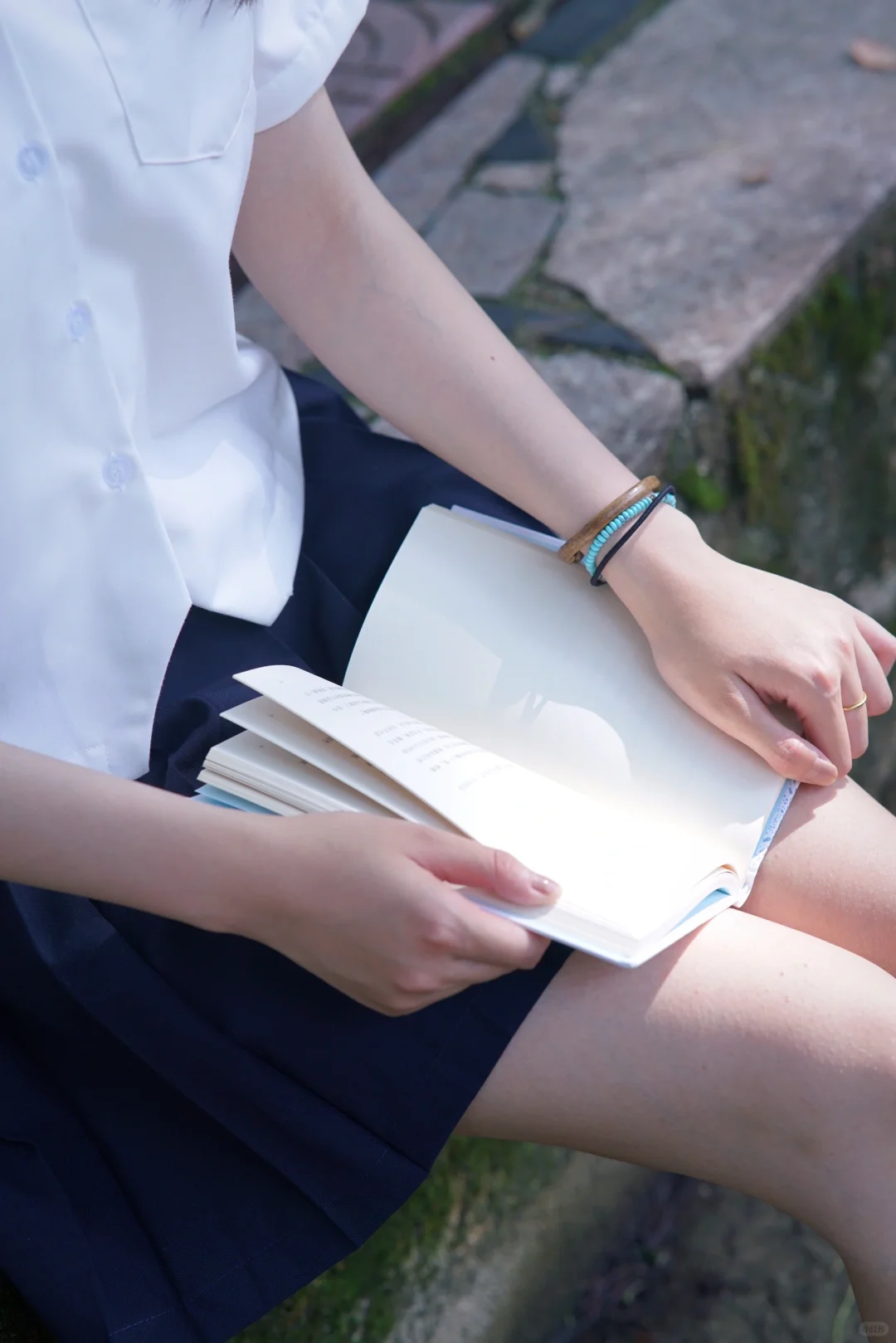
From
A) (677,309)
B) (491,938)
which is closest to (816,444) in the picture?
(677,309)

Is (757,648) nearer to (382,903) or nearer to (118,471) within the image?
(382,903)

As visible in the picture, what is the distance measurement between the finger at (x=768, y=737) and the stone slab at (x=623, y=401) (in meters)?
0.64

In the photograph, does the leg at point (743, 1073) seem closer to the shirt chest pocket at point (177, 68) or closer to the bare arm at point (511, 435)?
the bare arm at point (511, 435)

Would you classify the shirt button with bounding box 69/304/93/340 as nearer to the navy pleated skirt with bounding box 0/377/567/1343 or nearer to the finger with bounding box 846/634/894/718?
the navy pleated skirt with bounding box 0/377/567/1343

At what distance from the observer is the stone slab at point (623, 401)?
1552mm

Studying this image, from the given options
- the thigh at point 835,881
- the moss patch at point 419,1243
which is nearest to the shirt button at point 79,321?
the thigh at point 835,881

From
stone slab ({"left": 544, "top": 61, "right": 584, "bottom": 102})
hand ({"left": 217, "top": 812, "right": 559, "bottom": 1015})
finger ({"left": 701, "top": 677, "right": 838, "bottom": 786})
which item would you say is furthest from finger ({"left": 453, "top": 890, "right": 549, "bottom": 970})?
stone slab ({"left": 544, "top": 61, "right": 584, "bottom": 102})

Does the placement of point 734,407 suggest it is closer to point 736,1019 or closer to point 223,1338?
point 736,1019

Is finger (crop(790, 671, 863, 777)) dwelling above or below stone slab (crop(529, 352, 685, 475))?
above

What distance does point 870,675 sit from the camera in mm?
984

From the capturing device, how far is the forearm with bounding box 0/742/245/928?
76 centimetres

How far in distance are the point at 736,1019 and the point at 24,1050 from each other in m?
0.47

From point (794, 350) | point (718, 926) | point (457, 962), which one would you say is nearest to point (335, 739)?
point (457, 962)

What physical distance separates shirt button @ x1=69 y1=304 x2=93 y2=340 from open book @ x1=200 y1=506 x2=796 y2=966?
0.77 ft
